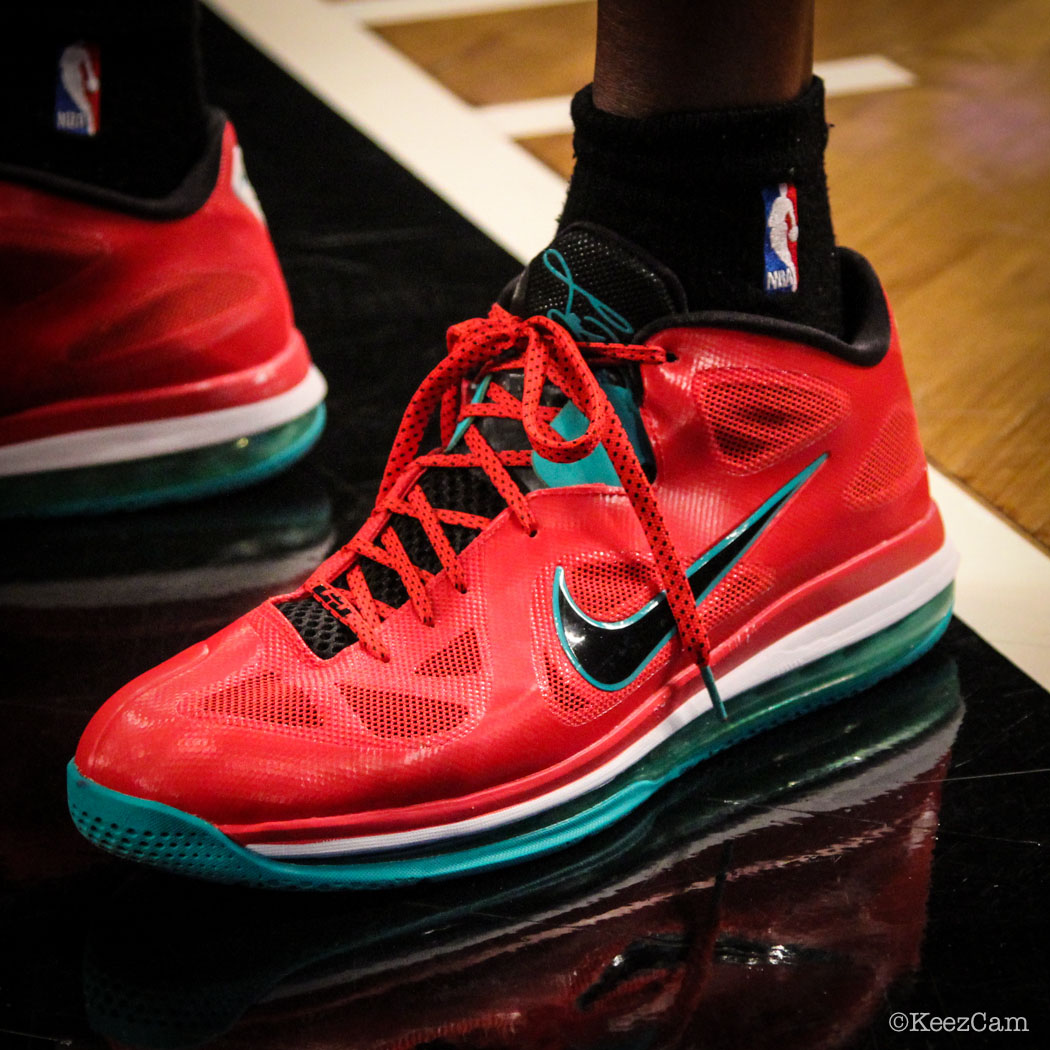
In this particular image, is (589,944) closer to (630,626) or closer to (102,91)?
(630,626)

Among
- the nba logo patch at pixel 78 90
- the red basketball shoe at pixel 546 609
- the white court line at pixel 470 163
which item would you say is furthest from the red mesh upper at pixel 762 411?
the nba logo patch at pixel 78 90

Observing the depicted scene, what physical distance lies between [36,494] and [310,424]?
9.8 inches

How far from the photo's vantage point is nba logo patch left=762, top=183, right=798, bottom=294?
773 millimetres

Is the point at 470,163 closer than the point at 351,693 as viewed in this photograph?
No

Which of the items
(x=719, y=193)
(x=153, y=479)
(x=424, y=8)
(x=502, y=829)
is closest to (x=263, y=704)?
(x=502, y=829)

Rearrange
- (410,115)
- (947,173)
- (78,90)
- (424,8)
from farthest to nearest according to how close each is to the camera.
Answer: (424,8) → (410,115) → (947,173) → (78,90)

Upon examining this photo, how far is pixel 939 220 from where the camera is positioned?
5.65 ft

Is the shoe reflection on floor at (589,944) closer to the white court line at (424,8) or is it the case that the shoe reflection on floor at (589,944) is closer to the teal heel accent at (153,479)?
the teal heel accent at (153,479)

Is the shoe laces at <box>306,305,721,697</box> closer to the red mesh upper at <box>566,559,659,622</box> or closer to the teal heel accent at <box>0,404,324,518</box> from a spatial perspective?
the red mesh upper at <box>566,559,659,622</box>

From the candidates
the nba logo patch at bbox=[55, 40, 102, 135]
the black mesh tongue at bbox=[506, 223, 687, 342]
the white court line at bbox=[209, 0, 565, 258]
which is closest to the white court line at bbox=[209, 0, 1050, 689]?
the white court line at bbox=[209, 0, 565, 258]

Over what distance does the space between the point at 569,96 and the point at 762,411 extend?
61.7 inches

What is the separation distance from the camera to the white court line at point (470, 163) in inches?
39.4

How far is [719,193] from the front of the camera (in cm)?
76

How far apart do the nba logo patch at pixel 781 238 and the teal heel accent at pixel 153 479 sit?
0.54 meters
